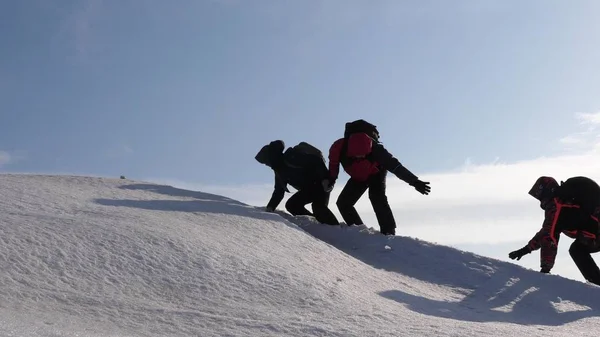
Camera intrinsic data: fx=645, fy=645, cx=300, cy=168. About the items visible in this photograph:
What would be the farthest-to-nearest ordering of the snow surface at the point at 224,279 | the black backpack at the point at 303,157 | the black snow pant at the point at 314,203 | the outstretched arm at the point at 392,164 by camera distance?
the black backpack at the point at 303,157 < the black snow pant at the point at 314,203 < the outstretched arm at the point at 392,164 < the snow surface at the point at 224,279

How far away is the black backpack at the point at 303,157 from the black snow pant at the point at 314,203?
37cm

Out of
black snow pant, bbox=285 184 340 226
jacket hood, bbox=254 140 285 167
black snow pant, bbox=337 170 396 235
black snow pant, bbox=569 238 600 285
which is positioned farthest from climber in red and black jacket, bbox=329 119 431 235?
black snow pant, bbox=569 238 600 285

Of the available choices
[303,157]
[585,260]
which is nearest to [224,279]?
[303,157]

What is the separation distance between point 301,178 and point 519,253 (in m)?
3.40

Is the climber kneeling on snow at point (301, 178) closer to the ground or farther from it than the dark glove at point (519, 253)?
farther from it

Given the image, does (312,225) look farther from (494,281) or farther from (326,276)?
(326,276)

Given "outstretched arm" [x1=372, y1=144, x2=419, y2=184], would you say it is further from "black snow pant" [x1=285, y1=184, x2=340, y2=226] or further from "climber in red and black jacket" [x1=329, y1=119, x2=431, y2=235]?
"black snow pant" [x1=285, y1=184, x2=340, y2=226]

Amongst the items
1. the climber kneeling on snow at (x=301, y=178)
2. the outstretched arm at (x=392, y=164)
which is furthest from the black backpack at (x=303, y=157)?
the outstretched arm at (x=392, y=164)

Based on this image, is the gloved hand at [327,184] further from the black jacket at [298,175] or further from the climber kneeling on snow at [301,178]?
the black jacket at [298,175]

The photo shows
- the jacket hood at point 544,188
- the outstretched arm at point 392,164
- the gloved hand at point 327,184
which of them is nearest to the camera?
the jacket hood at point 544,188

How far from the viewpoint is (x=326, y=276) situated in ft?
20.3

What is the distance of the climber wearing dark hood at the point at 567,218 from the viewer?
8789mm

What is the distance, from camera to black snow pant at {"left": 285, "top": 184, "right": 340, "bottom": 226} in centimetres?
1005

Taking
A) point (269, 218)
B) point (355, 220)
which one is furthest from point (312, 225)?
point (269, 218)
